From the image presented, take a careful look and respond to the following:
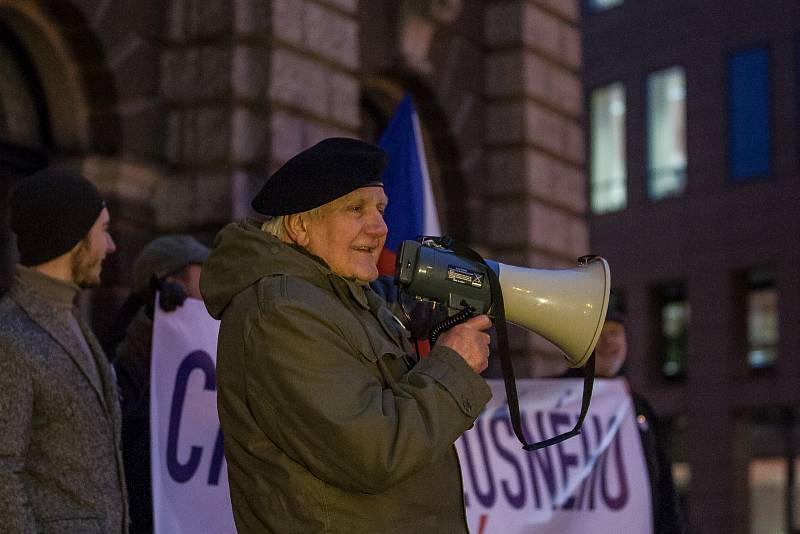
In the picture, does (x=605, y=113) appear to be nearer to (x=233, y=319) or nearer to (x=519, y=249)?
(x=519, y=249)

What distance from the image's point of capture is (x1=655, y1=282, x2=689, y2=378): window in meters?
A: 24.4

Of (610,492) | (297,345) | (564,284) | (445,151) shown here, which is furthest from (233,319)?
(445,151)

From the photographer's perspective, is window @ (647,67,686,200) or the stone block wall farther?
window @ (647,67,686,200)

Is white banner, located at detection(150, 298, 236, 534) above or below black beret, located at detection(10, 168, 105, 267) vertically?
below

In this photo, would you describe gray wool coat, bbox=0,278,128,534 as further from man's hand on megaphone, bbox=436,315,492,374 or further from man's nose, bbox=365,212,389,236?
man's hand on megaphone, bbox=436,315,492,374

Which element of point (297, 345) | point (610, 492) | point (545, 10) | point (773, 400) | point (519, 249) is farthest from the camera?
point (773, 400)

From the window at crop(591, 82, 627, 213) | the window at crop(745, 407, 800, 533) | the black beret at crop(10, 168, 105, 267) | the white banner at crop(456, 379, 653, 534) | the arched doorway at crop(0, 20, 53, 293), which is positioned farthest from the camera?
the window at crop(591, 82, 627, 213)

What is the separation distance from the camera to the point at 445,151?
9273 millimetres

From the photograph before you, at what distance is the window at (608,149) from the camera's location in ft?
84.7

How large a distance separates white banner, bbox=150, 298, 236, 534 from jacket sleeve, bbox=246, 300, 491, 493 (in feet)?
6.02

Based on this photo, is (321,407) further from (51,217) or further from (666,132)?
(666,132)

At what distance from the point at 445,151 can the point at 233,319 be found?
679cm

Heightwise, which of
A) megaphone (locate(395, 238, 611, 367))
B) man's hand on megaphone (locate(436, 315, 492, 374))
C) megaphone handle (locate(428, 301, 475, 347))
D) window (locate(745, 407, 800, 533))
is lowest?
A: window (locate(745, 407, 800, 533))

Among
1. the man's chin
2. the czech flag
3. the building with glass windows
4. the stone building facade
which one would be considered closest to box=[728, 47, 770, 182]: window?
the building with glass windows
